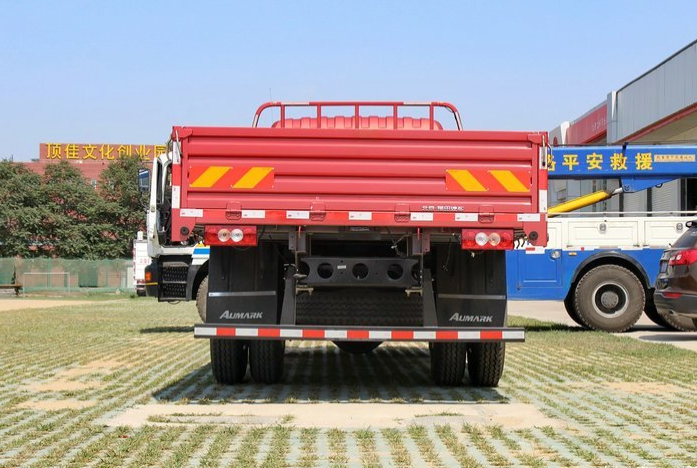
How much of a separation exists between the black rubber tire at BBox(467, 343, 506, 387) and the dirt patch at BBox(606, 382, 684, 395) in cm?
127

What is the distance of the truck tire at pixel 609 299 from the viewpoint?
20047 mm

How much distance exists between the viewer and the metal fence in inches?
2192

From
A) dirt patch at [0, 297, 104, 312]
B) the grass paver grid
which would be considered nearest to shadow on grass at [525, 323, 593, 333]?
the grass paver grid

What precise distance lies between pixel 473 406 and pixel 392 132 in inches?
95.8

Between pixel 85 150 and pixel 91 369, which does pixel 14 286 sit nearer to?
pixel 91 369

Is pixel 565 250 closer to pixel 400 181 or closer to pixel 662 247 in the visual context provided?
pixel 662 247

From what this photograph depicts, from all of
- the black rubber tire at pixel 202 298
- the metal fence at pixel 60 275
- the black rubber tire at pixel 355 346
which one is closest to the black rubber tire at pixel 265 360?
the black rubber tire at pixel 355 346

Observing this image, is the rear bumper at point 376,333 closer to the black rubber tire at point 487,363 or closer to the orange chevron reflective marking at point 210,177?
the black rubber tire at point 487,363

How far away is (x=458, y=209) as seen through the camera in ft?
30.8

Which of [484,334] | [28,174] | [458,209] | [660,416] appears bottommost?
[660,416]

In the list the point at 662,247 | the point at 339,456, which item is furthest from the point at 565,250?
the point at 339,456

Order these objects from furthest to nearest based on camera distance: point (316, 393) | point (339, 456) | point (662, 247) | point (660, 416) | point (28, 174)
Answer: point (28, 174) → point (662, 247) → point (316, 393) → point (660, 416) → point (339, 456)

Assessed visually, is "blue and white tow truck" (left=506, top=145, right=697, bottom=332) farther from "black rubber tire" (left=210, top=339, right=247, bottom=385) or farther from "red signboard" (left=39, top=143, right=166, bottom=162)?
"red signboard" (left=39, top=143, right=166, bottom=162)

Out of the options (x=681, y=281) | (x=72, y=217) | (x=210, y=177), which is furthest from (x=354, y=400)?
(x=72, y=217)
